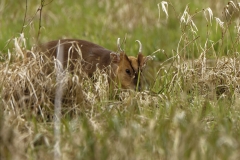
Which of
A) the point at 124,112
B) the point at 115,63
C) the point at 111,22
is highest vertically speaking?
the point at 111,22

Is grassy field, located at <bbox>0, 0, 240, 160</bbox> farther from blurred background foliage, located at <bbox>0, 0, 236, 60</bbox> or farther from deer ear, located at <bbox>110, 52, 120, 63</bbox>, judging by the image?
blurred background foliage, located at <bbox>0, 0, 236, 60</bbox>

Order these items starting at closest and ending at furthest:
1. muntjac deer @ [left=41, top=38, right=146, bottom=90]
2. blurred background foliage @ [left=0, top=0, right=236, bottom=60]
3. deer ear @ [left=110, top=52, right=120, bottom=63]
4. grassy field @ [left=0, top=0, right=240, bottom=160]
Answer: grassy field @ [left=0, top=0, right=240, bottom=160], muntjac deer @ [left=41, top=38, right=146, bottom=90], deer ear @ [left=110, top=52, right=120, bottom=63], blurred background foliage @ [left=0, top=0, right=236, bottom=60]

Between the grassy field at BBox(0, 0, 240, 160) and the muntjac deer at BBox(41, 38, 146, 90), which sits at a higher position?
the muntjac deer at BBox(41, 38, 146, 90)

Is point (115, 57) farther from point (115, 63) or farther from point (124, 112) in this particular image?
point (124, 112)

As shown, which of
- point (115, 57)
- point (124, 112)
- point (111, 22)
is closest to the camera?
point (124, 112)

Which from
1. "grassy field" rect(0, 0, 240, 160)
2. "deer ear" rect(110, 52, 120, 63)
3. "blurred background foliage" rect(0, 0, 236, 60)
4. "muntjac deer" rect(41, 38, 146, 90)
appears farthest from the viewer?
"blurred background foliage" rect(0, 0, 236, 60)

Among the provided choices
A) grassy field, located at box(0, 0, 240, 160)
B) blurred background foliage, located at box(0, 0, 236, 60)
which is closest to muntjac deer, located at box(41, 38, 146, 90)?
grassy field, located at box(0, 0, 240, 160)

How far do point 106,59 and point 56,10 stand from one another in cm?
492

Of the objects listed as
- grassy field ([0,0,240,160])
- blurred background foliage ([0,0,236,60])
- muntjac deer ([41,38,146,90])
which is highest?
blurred background foliage ([0,0,236,60])

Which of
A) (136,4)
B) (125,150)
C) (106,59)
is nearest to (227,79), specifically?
(106,59)

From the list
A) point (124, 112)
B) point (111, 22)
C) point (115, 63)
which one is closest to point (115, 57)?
point (115, 63)

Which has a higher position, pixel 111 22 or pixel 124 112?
pixel 111 22

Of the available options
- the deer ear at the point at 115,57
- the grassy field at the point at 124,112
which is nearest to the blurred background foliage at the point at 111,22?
the grassy field at the point at 124,112

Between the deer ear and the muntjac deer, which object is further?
the deer ear
